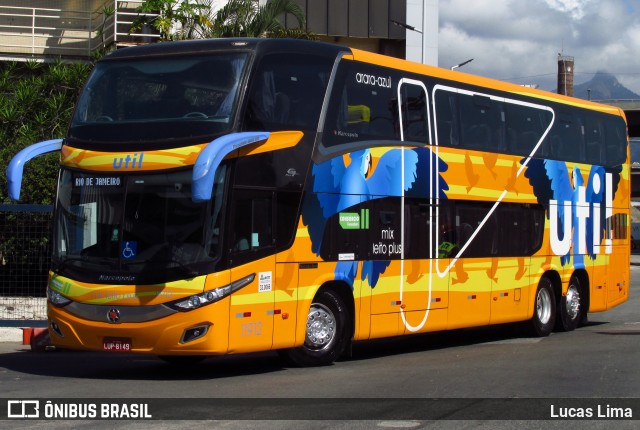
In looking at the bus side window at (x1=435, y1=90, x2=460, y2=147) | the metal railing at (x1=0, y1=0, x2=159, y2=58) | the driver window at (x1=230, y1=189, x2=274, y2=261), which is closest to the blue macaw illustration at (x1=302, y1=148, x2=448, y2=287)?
the bus side window at (x1=435, y1=90, x2=460, y2=147)

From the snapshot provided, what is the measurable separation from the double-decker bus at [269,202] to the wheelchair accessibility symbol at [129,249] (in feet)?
0.04

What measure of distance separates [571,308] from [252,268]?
9.48 meters

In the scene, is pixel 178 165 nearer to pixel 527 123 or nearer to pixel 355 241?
pixel 355 241

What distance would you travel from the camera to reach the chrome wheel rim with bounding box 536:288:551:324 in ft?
62.8

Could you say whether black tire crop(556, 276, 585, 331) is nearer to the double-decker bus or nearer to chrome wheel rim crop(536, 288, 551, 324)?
chrome wheel rim crop(536, 288, 551, 324)

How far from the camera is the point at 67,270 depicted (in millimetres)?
13000

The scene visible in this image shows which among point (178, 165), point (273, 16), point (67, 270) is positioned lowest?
point (67, 270)

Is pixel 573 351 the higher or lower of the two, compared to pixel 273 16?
lower

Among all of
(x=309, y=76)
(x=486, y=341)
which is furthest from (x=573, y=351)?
(x=309, y=76)

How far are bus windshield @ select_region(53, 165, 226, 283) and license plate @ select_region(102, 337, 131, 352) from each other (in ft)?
2.31

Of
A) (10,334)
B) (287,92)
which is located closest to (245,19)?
(10,334)

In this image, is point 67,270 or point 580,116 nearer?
point 67,270

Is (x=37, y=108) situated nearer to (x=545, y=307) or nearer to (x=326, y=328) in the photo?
(x=545, y=307)

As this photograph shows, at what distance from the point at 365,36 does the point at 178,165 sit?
24.5m
